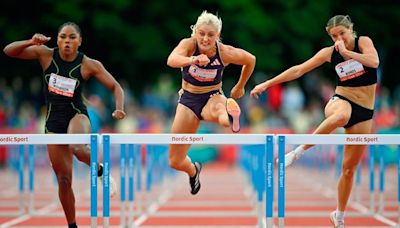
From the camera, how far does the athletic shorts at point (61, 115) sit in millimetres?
9422

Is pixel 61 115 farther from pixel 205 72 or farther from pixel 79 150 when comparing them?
pixel 205 72

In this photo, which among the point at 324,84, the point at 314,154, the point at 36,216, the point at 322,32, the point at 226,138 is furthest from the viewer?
the point at 324,84

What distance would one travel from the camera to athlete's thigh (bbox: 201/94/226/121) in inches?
368

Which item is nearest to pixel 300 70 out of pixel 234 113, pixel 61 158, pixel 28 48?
pixel 234 113

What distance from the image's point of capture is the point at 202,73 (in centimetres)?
934

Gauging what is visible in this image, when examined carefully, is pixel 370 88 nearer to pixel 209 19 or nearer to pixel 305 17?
pixel 209 19

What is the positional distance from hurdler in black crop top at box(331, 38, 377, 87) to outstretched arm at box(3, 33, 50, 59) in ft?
9.93

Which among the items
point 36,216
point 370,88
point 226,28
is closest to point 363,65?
point 370,88

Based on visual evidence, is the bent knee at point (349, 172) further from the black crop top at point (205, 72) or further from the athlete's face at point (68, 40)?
the athlete's face at point (68, 40)

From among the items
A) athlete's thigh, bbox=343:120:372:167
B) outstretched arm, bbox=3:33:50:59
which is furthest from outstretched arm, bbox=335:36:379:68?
outstretched arm, bbox=3:33:50:59

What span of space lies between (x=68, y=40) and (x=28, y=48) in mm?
422

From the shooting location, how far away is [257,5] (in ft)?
86.7

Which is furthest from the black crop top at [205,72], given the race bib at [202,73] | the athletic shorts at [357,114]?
the athletic shorts at [357,114]

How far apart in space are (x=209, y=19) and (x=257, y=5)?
17605 mm
